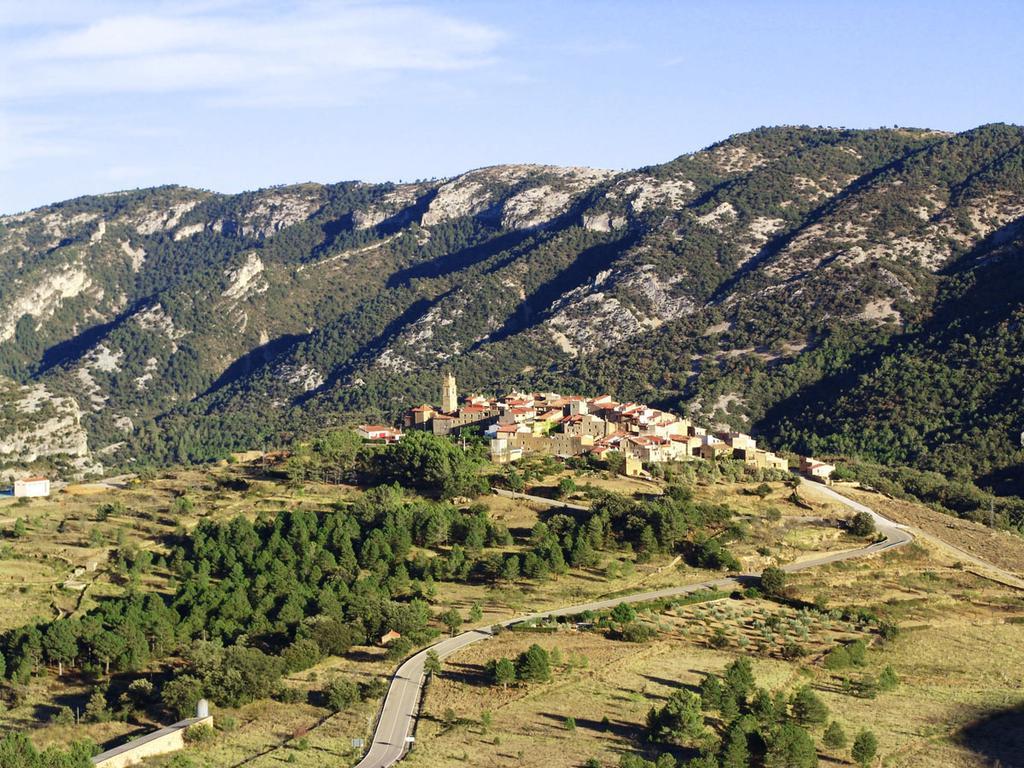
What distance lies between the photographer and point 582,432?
97000 millimetres

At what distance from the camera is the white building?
95.9 meters

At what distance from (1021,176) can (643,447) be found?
117411 mm

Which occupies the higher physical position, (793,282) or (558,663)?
(793,282)

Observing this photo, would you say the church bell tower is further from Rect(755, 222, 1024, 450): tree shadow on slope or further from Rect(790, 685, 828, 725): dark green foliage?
Rect(790, 685, 828, 725): dark green foliage

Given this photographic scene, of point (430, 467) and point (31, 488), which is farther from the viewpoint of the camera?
point (31, 488)

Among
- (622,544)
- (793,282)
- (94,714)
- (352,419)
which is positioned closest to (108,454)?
(352,419)

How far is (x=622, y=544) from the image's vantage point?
72062mm

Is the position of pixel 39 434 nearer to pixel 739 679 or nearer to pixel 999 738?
pixel 739 679

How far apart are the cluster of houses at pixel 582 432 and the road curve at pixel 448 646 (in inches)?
428

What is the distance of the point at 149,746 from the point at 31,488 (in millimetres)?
Result: 55351

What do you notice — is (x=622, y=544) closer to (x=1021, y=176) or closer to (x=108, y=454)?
(x=108, y=454)

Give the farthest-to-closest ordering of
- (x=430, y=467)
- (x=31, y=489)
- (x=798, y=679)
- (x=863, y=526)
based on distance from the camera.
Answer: (x=31, y=489), (x=430, y=467), (x=863, y=526), (x=798, y=679)

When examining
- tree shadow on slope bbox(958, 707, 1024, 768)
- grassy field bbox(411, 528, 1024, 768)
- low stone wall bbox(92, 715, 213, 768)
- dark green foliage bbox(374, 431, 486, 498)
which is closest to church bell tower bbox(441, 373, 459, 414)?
dark green foliage bbox(374, 431, 486, 498)

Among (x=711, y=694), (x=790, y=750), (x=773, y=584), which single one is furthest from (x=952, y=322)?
(x=790, y=750)
